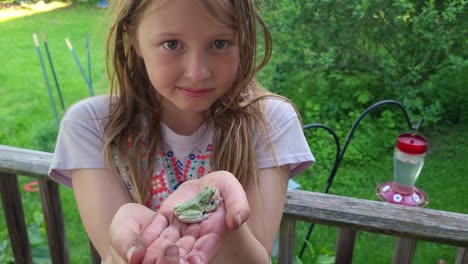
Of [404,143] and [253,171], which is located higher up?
[253,171]

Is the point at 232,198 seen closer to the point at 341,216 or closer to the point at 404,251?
the point at 341,216

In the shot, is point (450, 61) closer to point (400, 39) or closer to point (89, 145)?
point (400, 39)

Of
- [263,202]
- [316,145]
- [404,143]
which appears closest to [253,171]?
[263,202]

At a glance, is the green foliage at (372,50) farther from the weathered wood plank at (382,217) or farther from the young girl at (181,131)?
the weathered wood plank at (382,217)

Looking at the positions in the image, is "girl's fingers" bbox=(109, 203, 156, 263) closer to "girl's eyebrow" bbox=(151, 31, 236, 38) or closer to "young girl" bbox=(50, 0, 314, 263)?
"young girl" bbox=(50, 0, 314, 263)

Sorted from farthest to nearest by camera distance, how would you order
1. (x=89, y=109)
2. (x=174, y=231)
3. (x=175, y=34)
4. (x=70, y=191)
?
(x=70, y=191) < (x=89, y=109) < (x=175, y=34) < (x=174, y=231)

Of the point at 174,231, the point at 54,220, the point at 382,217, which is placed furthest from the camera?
the point at 54,220

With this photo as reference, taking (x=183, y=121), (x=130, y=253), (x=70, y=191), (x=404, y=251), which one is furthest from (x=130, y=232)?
(x=70, y=191)
